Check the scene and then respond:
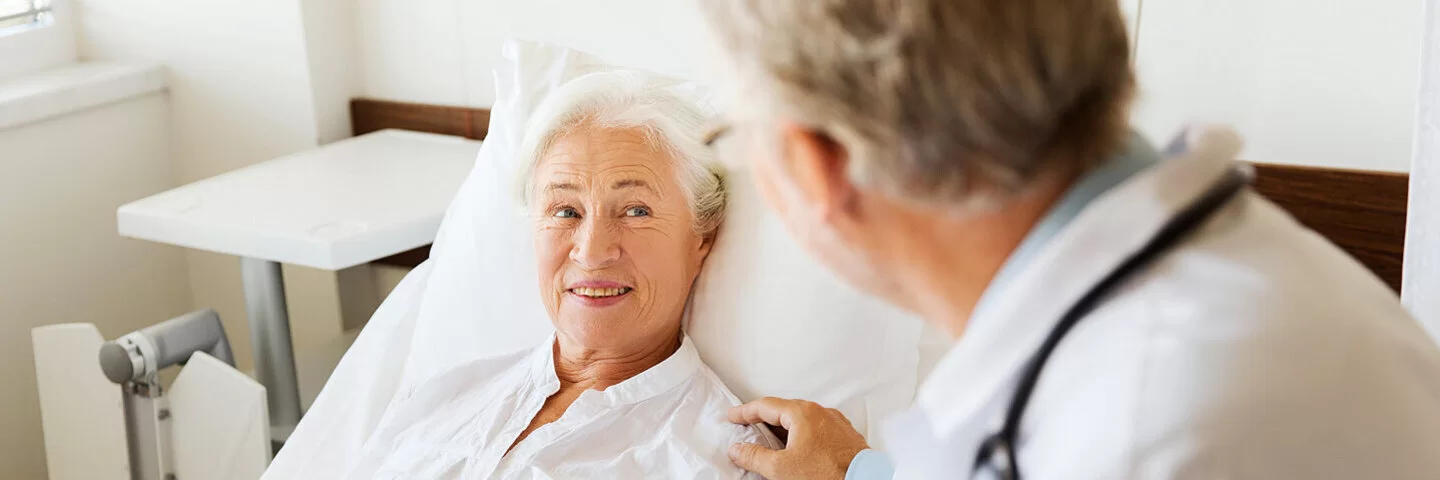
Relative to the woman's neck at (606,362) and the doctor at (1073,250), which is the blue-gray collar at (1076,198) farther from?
the woman's neck at (606,362)

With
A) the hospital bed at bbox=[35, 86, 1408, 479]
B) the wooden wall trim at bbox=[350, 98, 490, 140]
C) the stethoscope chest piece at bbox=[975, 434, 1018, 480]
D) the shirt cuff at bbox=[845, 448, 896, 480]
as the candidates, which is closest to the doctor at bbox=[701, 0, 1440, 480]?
the stethoscope chest piece at bbox=[975, 434, 1018, 480]

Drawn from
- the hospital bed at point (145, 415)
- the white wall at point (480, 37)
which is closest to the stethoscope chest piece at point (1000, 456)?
the white wall at point (480, 37)

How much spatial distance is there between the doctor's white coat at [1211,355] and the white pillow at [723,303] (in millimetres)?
861

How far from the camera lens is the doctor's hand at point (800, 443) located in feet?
4.92

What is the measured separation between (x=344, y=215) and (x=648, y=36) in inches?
22.6

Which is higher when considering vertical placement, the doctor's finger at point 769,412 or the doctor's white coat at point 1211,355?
the doctor's white coat at point 1211,355

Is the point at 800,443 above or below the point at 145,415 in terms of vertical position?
above

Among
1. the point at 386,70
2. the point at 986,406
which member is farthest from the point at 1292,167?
the point at 386,70

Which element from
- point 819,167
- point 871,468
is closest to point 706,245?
point 871,468

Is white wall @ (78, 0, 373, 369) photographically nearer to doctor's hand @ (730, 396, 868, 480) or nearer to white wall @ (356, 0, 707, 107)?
white wall @ (356, 0, 707, 107)

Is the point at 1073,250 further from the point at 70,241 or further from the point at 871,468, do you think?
the point at 70,241

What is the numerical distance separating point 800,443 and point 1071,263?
821 mm

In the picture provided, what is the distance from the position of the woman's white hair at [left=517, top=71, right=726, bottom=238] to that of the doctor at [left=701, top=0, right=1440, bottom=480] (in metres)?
0.88

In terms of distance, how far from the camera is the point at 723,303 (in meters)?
1.73
